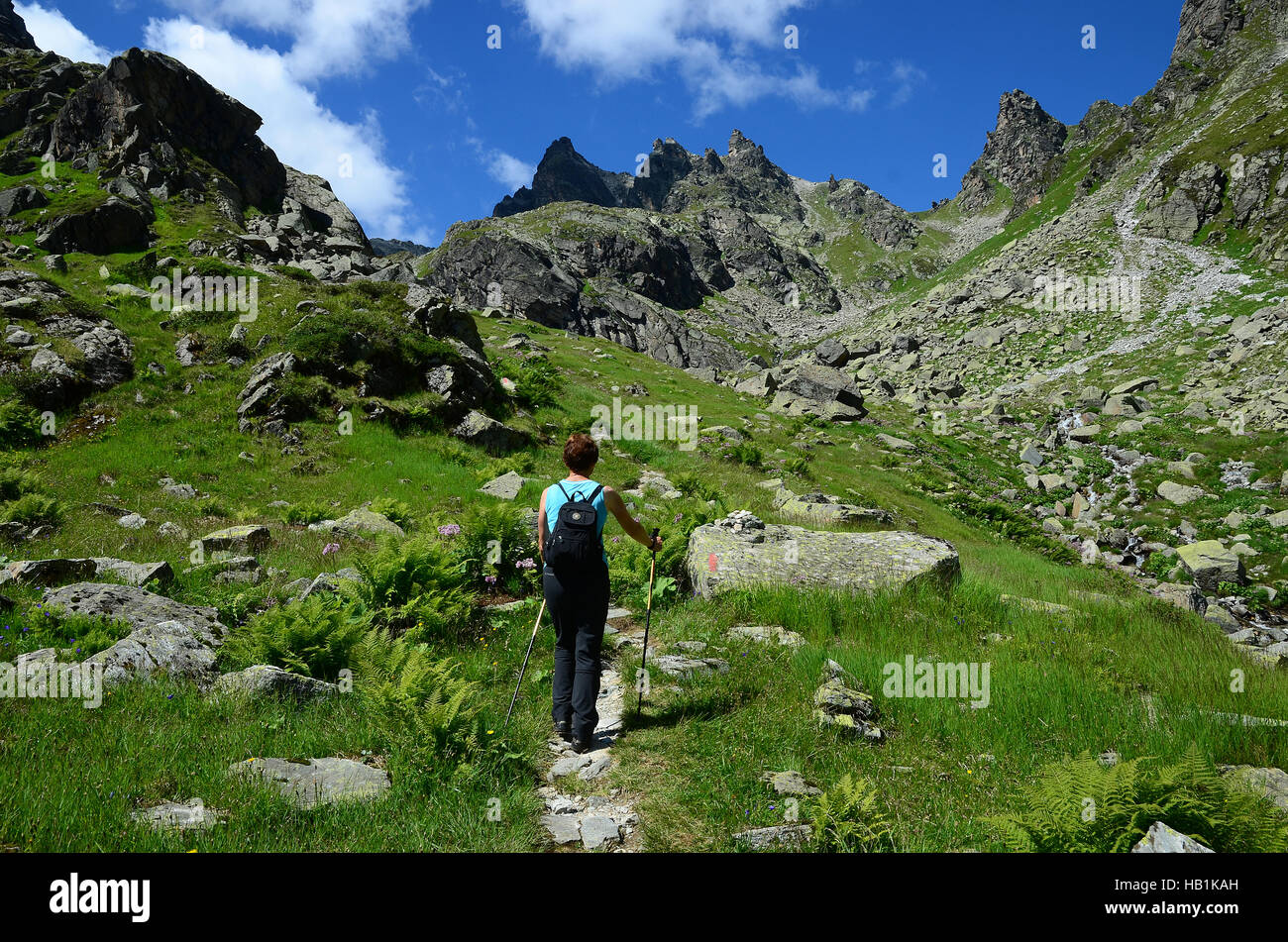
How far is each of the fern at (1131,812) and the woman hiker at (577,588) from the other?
3763 mm

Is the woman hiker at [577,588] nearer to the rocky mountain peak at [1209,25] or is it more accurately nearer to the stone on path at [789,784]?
the stone on path at [789,784]

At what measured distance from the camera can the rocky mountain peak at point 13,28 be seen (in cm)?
11703

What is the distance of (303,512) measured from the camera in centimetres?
1318

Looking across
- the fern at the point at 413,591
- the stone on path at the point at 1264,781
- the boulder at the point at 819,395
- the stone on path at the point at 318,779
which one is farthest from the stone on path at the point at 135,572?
the boulder at the point at 819,395

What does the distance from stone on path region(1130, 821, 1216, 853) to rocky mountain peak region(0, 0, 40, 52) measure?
18932cm

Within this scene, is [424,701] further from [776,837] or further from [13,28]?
[13,28]

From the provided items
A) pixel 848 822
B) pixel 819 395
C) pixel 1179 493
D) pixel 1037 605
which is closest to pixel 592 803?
pixel 848 822

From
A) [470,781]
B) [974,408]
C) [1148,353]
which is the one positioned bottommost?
[470,781]

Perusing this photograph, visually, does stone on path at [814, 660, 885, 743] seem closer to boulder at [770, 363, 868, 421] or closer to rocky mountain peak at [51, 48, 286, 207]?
boulder at [770, 363, 868, 421]

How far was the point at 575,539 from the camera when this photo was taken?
603cm

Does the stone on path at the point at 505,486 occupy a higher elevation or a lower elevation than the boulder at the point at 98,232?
lower
